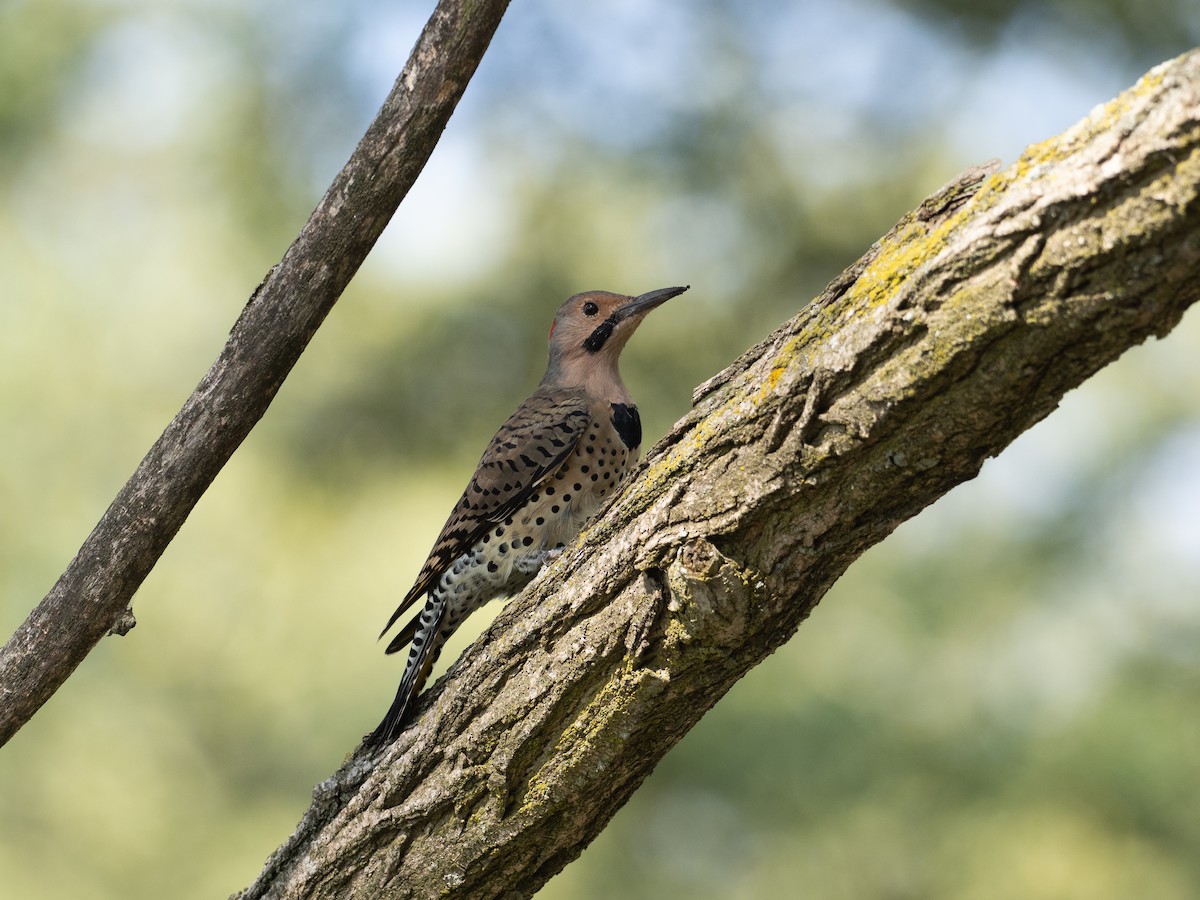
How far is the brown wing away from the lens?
511 cm

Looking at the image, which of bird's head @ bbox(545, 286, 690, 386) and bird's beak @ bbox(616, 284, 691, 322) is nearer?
bird's beak @ bbox(616, 284, 691, 322)

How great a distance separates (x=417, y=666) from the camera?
4.62 m

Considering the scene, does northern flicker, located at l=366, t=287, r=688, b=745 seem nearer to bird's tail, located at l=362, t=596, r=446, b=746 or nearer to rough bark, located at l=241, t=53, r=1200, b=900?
bird's tail, located at l=362, t=596, r=446, b=746

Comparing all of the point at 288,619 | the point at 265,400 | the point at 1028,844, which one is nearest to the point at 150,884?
the point at 288,619

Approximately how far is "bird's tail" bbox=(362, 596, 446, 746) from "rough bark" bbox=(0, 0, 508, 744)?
33.6 inches

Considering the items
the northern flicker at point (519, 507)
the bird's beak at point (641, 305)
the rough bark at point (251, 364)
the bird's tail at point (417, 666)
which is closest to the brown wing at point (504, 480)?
the northern flicker at point (519, 507)

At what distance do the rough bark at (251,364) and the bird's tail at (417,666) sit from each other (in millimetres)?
853

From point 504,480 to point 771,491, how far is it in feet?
8.21

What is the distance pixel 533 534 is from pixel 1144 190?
333 cm

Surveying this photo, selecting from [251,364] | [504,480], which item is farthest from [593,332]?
[251,364]

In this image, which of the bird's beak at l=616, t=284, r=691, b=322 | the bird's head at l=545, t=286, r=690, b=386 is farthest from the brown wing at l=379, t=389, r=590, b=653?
the bird's beak at l=616, t=284, r=691, b=322

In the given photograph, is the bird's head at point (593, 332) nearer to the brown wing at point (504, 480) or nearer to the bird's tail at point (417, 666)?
the brown wing at point (504, 480)

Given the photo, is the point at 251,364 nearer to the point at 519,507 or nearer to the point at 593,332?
the point at 519,507

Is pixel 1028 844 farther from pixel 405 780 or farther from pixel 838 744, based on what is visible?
pixel 405 780
